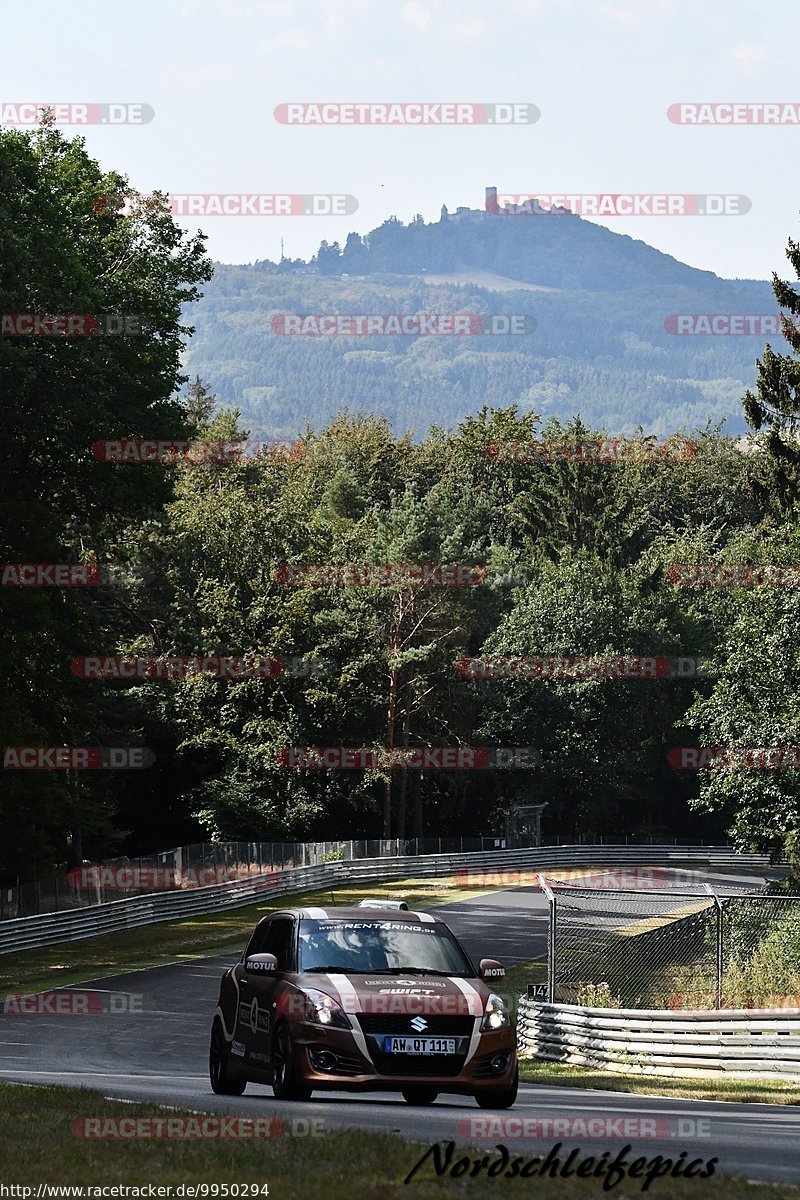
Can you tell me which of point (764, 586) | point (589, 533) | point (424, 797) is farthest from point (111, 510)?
point (589, 533)

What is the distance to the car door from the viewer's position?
12953mm

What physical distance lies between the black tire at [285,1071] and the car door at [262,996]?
0.51 ft

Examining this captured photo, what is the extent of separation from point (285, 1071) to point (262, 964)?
1052mm

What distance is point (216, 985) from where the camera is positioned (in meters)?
33.1

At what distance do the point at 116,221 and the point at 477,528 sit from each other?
5341cm

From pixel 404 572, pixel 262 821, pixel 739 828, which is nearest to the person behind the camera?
pixel 739 828

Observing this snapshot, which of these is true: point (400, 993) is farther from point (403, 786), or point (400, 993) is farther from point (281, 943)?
point (403, 786)

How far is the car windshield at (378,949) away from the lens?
13.0 metres

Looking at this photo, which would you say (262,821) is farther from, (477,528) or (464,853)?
(477,528)

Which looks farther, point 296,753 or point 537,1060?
point 296,753

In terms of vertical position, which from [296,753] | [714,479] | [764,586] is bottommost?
[296,753]

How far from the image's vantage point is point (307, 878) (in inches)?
2188

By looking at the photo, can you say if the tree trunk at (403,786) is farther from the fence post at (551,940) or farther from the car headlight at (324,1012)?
the car headlight at (324,1012)

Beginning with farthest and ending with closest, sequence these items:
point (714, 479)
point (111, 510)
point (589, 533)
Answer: point (714, 479) → point (589, 533) → point (111, 510)
